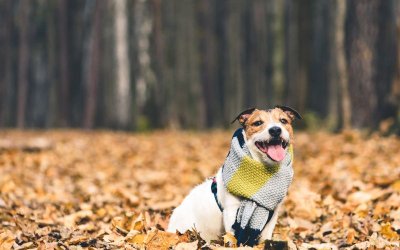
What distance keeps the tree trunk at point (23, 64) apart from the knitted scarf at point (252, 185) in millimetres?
24200

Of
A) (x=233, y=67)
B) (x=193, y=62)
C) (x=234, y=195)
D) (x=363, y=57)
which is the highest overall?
(x=363, y=57)

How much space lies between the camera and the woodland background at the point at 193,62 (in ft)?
38.7

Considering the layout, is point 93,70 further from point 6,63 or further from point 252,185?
point 252,185

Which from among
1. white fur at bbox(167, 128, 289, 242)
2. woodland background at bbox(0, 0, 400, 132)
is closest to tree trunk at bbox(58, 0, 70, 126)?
woodland background at bbox(0, 0, 400, 132)

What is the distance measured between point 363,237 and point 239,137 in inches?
51.1

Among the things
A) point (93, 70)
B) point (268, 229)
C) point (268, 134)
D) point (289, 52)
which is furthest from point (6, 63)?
point (268, 134)

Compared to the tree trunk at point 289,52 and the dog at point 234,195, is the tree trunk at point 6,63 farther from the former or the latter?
the dog at point 234,195

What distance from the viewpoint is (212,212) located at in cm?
416

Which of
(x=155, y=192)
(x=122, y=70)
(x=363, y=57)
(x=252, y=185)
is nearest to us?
(x=252, y=185)

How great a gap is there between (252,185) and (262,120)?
43cm

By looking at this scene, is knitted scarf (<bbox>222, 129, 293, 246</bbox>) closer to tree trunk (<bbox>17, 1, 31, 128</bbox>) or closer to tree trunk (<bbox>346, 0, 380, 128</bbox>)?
tree trunk (<bbox>346, 0, 380, 128</bbox>)

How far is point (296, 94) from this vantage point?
1859cm

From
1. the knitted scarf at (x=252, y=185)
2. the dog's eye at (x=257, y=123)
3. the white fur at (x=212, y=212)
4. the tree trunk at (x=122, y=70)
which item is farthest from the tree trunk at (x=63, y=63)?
the dog's eye at (x=257, y=123)

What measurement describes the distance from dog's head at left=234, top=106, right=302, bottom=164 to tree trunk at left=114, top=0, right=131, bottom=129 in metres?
14.4
